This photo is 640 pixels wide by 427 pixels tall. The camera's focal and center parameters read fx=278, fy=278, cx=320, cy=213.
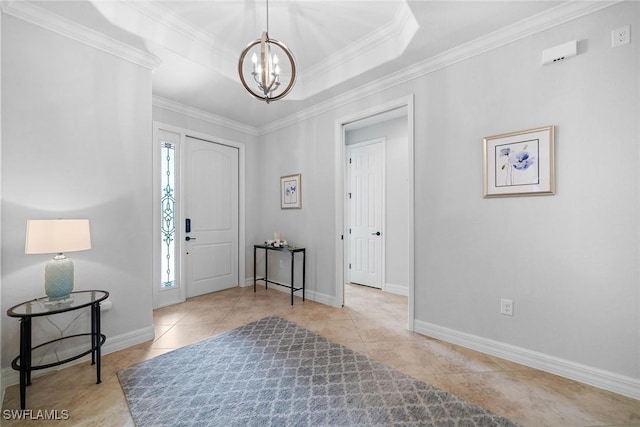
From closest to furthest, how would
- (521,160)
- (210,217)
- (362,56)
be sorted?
(521,160) → (362,56) → (210,217)

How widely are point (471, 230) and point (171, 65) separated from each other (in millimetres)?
3309

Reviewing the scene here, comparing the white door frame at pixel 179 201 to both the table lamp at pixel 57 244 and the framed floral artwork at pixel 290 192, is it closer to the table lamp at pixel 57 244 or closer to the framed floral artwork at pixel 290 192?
the framed floral artwork at pixel 290 192

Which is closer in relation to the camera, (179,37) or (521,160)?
(521,160)

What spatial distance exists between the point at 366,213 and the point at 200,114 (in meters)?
3.00

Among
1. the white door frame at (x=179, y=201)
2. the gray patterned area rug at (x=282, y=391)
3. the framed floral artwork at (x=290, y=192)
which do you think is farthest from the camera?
the framed floral artwork at (x=290, y=192)

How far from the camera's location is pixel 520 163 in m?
2.20

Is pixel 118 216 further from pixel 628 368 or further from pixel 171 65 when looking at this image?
pixel 628 368

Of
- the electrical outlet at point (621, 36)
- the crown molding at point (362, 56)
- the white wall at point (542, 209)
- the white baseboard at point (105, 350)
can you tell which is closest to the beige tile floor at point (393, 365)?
the white baseboard at point (105, 350)

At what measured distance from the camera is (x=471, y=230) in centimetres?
248

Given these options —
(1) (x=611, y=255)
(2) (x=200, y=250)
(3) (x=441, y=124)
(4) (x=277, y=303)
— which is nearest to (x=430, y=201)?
(3) (x=441, y=124)

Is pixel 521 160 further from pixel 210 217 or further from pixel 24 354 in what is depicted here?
pixel 210 217

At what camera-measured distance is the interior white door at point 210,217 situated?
3984mm

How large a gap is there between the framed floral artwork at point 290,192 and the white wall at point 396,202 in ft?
4.76

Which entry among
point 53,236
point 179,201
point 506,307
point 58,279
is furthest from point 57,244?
point 506,307
